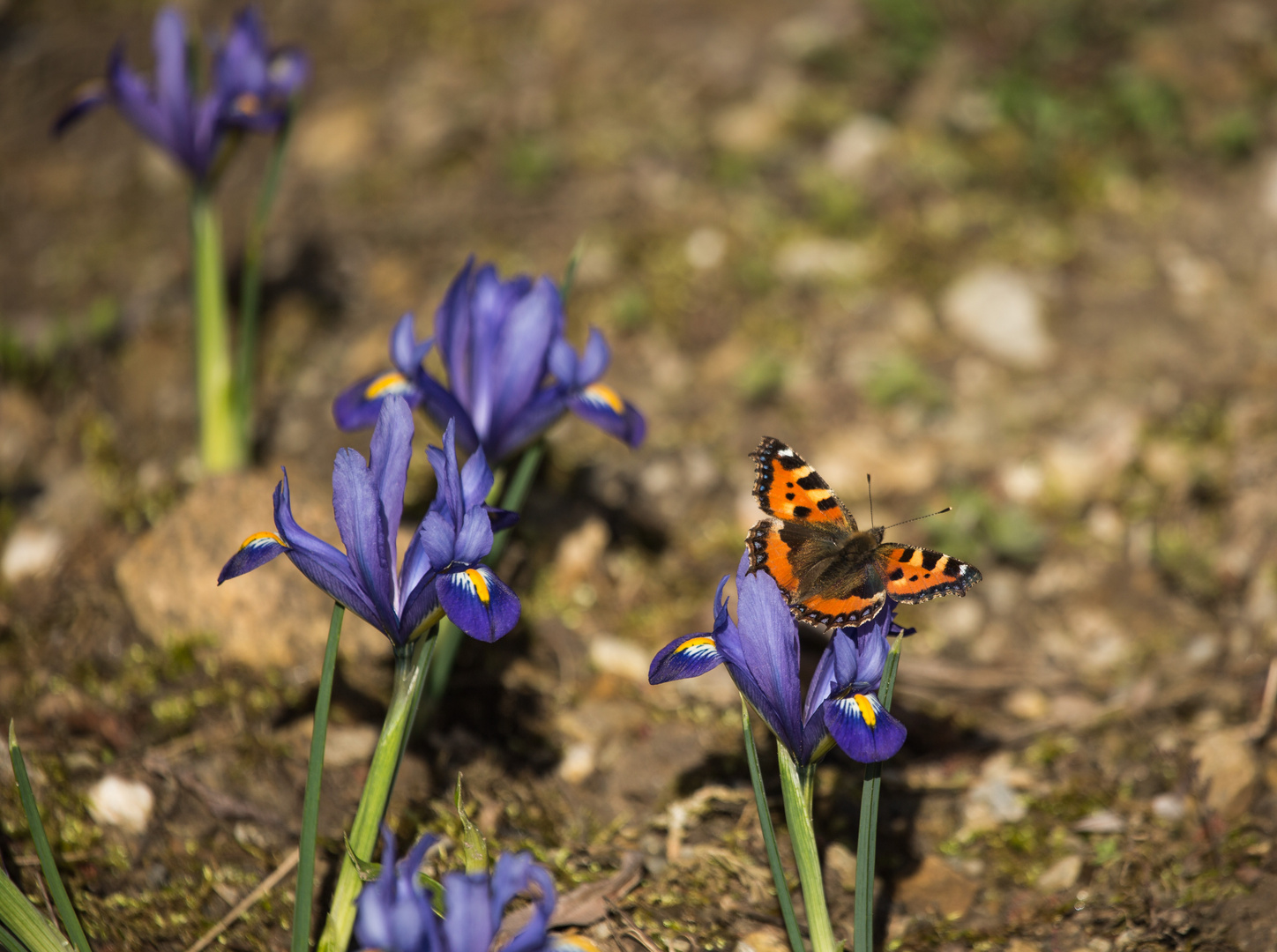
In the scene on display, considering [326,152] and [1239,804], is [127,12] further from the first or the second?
[1239,804]

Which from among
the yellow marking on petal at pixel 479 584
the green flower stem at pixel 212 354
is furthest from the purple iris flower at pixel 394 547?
the green flower stem at pixel 212 354

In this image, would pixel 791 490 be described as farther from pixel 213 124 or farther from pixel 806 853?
pixel 213 124

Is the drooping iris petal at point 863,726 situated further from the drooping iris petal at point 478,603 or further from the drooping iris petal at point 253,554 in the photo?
the drooping iris petal at point 253,554

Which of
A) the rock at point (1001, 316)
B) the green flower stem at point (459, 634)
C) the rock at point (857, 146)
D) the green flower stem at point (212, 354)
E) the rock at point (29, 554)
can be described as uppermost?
the rock at point (857, 146)

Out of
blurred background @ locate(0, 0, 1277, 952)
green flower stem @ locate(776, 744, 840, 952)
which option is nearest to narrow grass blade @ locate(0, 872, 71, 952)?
blurred background @ locate(0, 0, 1277, 952)

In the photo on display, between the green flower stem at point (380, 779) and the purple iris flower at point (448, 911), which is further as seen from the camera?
the green flower stem at point (380, 779)

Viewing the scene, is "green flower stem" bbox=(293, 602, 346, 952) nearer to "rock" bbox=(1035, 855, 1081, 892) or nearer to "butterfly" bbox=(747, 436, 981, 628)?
"butterfly" bbox=(747, 436, 981, 628)

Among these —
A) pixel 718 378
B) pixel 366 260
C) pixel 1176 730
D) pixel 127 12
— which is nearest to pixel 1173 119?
pixel 718 378

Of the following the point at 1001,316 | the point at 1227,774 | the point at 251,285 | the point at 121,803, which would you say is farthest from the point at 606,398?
the point at 1001,316
